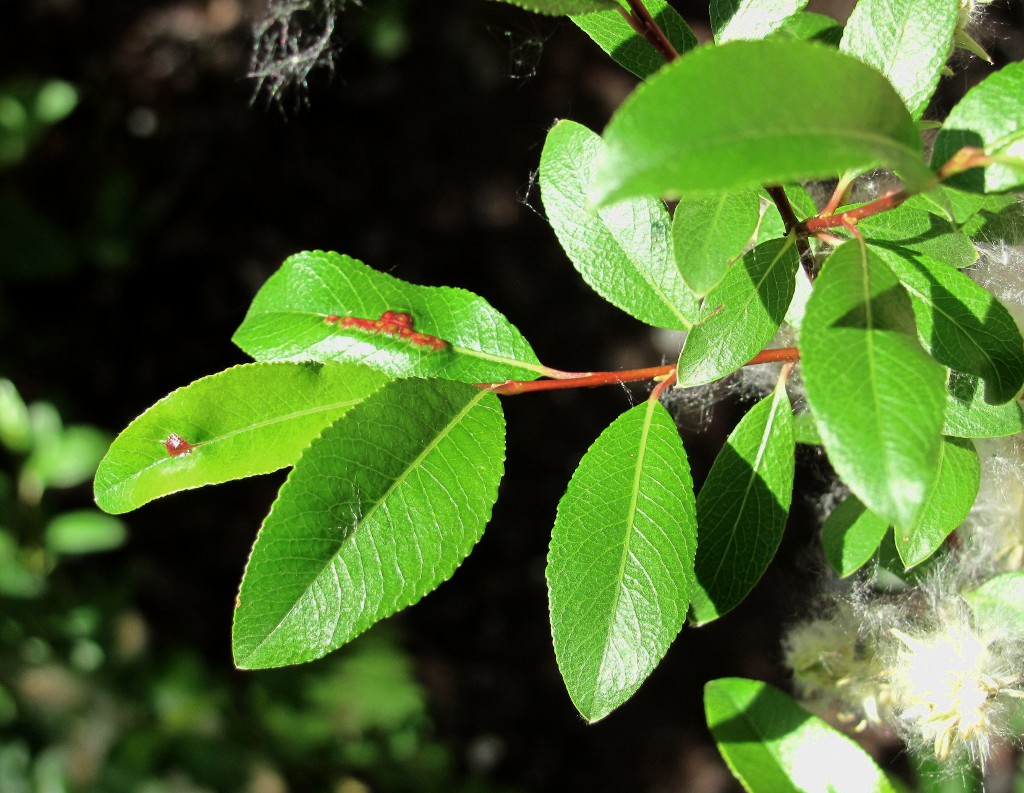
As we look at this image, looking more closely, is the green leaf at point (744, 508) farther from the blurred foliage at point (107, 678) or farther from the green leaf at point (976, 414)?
the blurred foliage at point (107, 678)

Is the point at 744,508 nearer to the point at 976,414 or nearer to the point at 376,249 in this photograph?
the point at 976,414

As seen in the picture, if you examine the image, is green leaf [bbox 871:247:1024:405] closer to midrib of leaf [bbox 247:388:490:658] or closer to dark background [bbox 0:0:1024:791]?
midrib of leaf [bbox 247:388:490:658]

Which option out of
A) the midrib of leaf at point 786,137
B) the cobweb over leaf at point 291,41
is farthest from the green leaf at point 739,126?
the cobweb over leaf at point 291,41

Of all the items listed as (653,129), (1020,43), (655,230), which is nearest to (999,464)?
(655,230)

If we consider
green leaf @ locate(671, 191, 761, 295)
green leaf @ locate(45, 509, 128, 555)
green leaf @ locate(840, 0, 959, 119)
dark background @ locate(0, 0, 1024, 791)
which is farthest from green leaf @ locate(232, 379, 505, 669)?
dark background @ locate(0, 0, 1024, 791)

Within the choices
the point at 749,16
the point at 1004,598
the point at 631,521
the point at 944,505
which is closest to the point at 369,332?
the point at 631,521
